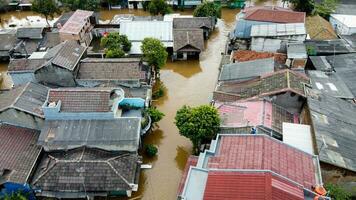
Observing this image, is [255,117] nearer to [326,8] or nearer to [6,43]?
[326,8]

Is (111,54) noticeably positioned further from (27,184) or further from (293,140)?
(293,140)

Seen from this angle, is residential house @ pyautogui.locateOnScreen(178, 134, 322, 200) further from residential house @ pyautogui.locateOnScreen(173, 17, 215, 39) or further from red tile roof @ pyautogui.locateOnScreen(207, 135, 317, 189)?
residential house @ pyautogui.locateOnScreen(173, 17, 215, 39)

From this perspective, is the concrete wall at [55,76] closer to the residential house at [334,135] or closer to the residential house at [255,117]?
the residential house at [255,117]

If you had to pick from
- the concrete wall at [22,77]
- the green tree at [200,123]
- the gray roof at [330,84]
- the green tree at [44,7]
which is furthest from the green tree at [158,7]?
the green tree at [200,123]

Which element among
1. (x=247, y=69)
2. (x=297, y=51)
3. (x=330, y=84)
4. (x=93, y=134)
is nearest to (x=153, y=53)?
(x=247, y=69)

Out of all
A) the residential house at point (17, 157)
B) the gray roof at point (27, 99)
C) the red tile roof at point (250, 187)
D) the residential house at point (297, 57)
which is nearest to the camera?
the red tile roof at point (250, 187)
